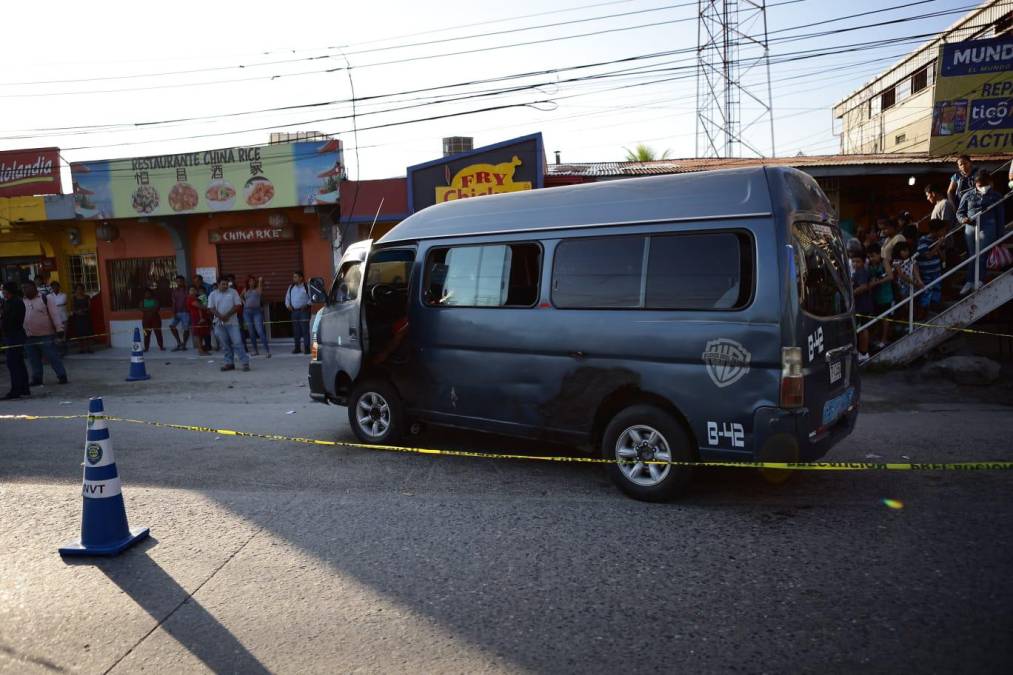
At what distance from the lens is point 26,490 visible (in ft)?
18.8

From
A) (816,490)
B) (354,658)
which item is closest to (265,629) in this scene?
(354,658)

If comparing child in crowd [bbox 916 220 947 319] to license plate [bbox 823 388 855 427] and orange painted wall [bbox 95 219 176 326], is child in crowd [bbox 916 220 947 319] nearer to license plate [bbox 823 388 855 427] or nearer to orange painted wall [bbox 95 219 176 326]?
license plate [bbox 823 388 855 427]

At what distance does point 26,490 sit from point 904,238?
37.8 feet

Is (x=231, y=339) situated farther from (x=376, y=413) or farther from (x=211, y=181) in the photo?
(x=376, y=413)

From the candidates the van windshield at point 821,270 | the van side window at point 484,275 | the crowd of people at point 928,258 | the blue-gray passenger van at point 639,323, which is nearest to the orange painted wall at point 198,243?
the blue-gray passenger van at point 639,323

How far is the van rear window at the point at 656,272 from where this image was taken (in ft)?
14.9

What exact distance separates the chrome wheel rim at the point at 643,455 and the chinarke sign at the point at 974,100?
13.5 metres

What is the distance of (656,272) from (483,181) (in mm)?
11515

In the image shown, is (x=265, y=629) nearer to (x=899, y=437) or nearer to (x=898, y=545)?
(x=898, y=545)

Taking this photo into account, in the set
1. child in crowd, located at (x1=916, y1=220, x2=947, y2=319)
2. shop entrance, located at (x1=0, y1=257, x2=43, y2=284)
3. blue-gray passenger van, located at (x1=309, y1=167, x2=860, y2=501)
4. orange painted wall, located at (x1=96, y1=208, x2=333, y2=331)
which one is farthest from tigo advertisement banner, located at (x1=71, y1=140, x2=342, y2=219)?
child in crowd, located at (x1=916, y1=220, x2=947, y2=319)

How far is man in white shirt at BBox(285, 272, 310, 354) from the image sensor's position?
15383mm

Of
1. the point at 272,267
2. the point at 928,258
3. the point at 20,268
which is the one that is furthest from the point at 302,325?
the point at 928,258

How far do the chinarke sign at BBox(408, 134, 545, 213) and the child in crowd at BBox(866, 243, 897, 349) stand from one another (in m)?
7.42

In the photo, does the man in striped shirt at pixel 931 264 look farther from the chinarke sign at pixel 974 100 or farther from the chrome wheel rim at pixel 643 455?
the chrome wheel rim at pixel 643 455
